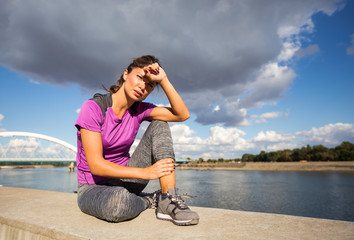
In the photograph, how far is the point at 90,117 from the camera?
171 cm

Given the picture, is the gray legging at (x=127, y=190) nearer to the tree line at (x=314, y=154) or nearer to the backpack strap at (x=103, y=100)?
the backpack strap at (x=103, y=100)

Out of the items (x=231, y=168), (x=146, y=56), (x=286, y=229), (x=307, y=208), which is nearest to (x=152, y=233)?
(x=286, y=229)

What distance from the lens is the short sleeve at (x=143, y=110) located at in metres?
2.23

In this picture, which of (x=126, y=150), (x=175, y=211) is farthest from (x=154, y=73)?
(x=175, y=211)

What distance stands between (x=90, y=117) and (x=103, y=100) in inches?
11.1

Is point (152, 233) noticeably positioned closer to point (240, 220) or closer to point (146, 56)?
point (240, 220)

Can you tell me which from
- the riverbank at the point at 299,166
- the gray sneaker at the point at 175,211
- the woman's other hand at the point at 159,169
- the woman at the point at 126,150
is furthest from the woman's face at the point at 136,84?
the riverbank at the point at 299,166

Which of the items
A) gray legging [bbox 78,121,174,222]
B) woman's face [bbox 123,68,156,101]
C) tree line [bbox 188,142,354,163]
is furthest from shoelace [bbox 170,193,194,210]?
tree line [bbox 188,142,354,163]

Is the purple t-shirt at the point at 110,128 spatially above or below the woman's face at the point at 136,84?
below

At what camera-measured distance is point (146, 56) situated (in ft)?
6.49

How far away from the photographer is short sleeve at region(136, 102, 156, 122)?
223cm

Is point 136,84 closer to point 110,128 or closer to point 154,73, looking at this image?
point 154,73

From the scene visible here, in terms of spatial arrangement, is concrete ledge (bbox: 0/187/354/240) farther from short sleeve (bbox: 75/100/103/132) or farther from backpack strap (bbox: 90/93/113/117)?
backpack strap (bbox: 90/93/113/117)

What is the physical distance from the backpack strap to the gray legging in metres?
0.42
